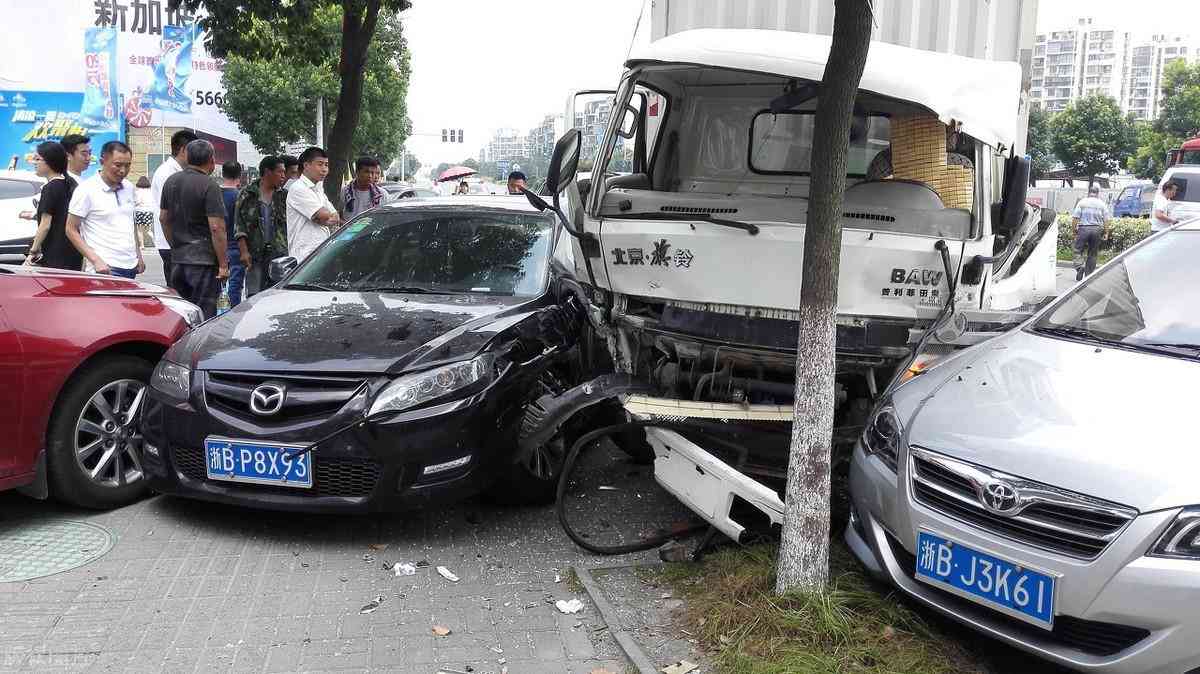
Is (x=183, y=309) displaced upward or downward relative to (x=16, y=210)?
downward

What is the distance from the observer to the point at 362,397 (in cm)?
429

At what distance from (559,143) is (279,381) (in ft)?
5.51

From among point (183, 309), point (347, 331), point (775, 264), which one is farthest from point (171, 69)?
point (775, 264)

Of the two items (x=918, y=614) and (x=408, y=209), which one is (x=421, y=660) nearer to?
(x=918, y=614)

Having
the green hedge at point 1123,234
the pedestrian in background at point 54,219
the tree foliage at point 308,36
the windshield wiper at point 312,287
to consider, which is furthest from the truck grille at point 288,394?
the green hedge at point 1123,234

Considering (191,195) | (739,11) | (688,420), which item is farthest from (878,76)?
(191,195)

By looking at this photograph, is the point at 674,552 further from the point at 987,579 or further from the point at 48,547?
the point at 48,547

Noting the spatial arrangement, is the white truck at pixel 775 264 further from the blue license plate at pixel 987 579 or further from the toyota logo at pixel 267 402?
the toyota logo at pixel 267 402

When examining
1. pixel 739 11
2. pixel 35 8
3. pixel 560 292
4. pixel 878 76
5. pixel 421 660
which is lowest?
pixel 421 660

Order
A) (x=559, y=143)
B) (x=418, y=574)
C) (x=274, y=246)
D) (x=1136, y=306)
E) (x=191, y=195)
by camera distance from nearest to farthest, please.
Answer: (x=1136, y=306), (x=418, y=574), (x=559, y=143), (x=191, y=195), (x=274, y=246)

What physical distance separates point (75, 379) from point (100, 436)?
32cm

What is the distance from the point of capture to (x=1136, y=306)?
3.98 m

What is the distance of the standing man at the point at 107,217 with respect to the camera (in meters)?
7.06

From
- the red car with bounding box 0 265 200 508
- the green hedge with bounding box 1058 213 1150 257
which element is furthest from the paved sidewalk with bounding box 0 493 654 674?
the green hedge with bounding box 1058 213 1150 257
